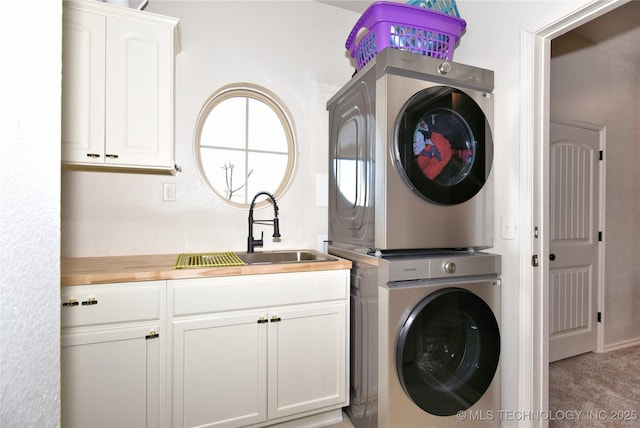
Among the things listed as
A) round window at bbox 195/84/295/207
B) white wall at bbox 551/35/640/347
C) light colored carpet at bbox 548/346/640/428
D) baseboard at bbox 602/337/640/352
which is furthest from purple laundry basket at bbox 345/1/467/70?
baseboard at bbox 602/337/640/352

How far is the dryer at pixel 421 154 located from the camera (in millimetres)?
1557

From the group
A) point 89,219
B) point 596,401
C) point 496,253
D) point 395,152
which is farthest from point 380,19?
point 596,401

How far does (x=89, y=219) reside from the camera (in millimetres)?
1875

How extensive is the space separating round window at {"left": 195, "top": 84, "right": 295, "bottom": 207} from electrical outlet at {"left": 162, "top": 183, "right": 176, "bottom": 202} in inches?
8.9

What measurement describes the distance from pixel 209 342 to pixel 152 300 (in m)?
0.33

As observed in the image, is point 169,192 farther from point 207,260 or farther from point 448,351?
point 448,351

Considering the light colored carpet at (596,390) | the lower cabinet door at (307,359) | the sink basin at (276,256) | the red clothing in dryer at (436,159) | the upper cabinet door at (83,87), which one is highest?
the upper cabinet door at (83,87)

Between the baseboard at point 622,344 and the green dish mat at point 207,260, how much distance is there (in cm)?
332

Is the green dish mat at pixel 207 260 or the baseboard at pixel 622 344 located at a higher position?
the green dish mat at pixel 207 260

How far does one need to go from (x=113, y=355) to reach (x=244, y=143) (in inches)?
59.7

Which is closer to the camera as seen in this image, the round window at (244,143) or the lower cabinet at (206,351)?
the lower cabinet at (206,351)

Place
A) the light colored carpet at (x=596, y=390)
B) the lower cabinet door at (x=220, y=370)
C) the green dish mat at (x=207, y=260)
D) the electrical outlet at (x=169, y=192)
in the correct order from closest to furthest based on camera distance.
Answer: the lower cabinet door at (x=220, y=370) < the green dish mat at (x=207, y=260) < the light colored carpet at (x=596, y=390) < the electrical outlet at (x=169, y=192)

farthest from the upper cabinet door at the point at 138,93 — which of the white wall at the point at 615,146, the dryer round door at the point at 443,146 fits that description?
the white wall at the point at 615,146

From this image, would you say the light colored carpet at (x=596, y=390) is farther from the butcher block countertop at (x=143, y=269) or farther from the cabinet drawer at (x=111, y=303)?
the cabinet drawer at (x=111, y=303)
